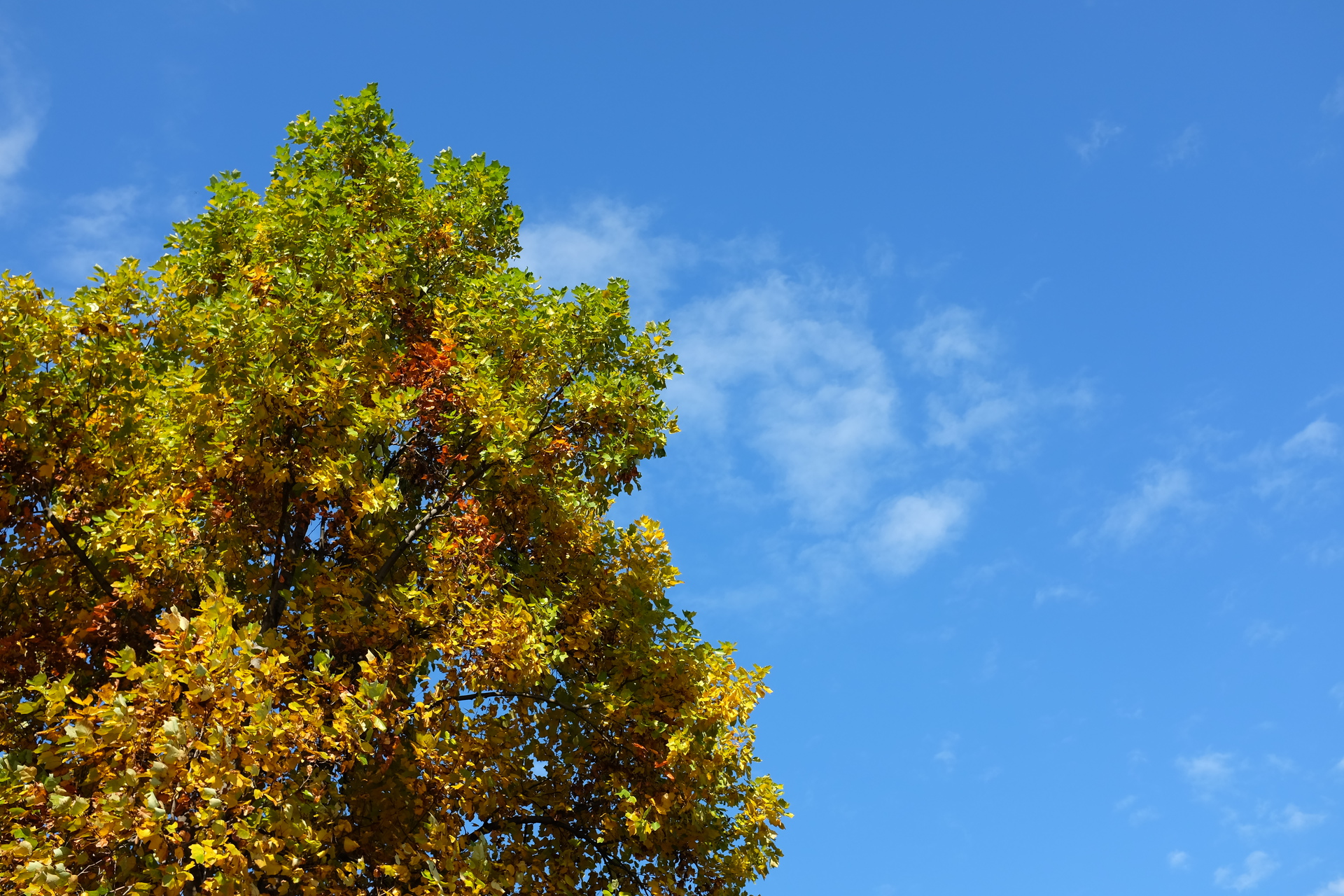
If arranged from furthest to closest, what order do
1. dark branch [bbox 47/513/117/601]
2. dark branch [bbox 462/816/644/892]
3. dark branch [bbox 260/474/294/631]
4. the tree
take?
dark branch [bbox 462/816/644/892] < dark branch [bbox 260/474/294/631] < dark branch [bbox 47/513/117/601] < the tree

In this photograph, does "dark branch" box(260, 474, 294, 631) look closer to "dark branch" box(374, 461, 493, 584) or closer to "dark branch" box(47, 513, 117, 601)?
"dark branch" box(374, 461, 493, 584)

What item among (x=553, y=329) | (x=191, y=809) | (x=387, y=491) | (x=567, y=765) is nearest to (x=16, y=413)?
(x=387, y=491)

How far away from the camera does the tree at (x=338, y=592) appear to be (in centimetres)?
855

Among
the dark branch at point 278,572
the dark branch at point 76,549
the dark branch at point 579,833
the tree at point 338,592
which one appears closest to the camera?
the tree at point 338,592

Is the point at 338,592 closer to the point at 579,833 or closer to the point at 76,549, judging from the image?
the point at 76,549

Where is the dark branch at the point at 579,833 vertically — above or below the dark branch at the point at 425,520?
below

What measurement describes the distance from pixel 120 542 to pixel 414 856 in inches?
157

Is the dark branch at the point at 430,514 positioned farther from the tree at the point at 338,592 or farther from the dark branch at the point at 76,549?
the dark branch at the point at 76,549

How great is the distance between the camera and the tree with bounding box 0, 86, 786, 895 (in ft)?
28.1

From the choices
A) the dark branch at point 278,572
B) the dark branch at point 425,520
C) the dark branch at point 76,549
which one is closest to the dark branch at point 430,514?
the dark branch at point 425,520

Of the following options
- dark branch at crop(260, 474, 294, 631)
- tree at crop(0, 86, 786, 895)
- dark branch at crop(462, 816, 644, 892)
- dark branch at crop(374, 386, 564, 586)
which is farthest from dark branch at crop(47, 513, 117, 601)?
dark branch at crop(462, 816, 644, 892)

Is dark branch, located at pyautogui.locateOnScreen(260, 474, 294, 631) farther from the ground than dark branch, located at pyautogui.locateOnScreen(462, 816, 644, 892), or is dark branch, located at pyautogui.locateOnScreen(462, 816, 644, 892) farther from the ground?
dark branch, located at pyautogui.locateOnScreen(260, 474, 294, 631)

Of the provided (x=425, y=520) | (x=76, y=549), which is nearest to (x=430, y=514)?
(x=425, y=520)

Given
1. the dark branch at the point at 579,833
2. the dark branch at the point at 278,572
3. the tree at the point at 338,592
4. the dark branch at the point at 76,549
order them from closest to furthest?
the tree at the point at 338,592 → the dark branch at the point at 76,549 → the dark branch at the point at 278,572 → the dark branch at the point at 579,833
